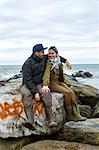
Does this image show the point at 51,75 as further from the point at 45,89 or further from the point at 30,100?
the point at 30,100

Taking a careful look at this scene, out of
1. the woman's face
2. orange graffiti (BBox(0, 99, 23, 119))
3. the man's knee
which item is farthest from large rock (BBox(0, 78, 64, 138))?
the woman's face

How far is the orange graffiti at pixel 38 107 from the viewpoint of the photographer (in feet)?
28.5

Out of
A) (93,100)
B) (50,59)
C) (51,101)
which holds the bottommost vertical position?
(93,100)

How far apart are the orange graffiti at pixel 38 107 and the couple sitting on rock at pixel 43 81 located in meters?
0.16

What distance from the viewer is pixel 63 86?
9.21m

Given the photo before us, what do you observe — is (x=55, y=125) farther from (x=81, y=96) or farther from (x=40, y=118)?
(x=81, y=96)

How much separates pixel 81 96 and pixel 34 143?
6495 millimetres

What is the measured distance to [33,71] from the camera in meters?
8.61

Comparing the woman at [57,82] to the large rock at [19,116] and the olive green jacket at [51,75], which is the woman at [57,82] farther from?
the large rock at [19,116]

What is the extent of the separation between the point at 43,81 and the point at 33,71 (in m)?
0.31

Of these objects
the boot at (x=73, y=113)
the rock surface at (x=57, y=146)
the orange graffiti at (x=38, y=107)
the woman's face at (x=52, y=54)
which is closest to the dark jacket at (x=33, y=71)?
the woman's face at (x=52, y=54)

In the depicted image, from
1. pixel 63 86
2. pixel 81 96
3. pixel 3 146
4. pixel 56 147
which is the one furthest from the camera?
pixel 81 96

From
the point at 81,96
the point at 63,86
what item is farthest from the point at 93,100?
the point at 63,86

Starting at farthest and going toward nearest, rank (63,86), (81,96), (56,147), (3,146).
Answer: (81,96), (63,86), (3,146), (56,147)
